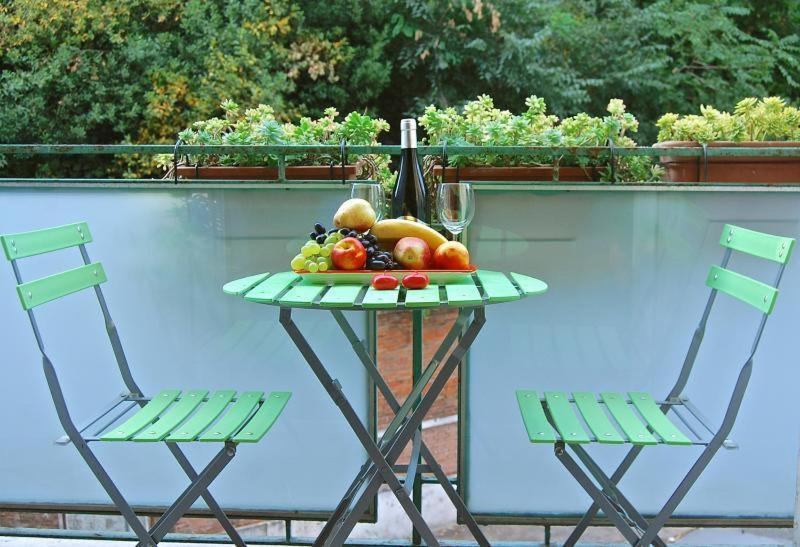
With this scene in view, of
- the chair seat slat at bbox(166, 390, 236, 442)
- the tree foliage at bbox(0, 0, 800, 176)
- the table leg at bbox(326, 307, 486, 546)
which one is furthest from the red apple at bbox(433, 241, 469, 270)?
the tree foliage at bbox(0, 0, 800, 176)

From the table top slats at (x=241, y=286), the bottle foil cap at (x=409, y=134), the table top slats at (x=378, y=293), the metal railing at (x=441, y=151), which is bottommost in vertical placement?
the table top slats at (x=241, y=286)

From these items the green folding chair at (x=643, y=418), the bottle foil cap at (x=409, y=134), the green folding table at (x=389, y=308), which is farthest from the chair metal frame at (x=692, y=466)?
the bottle foil cap at (x=409, y=134)

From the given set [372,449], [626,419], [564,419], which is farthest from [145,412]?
[626,419]

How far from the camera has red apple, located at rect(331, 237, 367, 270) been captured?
80.6 inches

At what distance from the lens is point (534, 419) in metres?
2.18

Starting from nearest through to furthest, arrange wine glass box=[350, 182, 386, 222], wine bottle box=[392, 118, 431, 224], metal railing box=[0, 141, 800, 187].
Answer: wine glass box=[350, 182, 386, 222] → wine bottle box=[392, 118, 431, 224] → metal railing box=[0, 141, 800, 187]

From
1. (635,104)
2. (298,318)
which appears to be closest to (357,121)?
(298,318)

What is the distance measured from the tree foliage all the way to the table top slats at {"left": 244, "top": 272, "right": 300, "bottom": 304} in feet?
21.7

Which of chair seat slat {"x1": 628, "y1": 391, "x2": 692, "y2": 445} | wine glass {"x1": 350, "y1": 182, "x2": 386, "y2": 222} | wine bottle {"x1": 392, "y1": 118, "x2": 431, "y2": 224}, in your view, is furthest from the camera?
wine bottle {"x1": 392, "y1": 118, "x2": 431, "y2": 224}

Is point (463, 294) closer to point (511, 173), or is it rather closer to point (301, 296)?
point (301, 296)

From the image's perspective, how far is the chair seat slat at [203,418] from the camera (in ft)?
6.70

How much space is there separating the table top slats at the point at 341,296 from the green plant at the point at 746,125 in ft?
4.15

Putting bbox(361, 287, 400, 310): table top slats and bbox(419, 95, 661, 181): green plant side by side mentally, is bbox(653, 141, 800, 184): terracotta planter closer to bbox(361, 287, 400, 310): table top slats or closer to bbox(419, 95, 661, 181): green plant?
bbox(419, 95, 661, 181): green plant

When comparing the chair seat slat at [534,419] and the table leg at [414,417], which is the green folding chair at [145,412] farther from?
the chair seat slat at [534,419]
